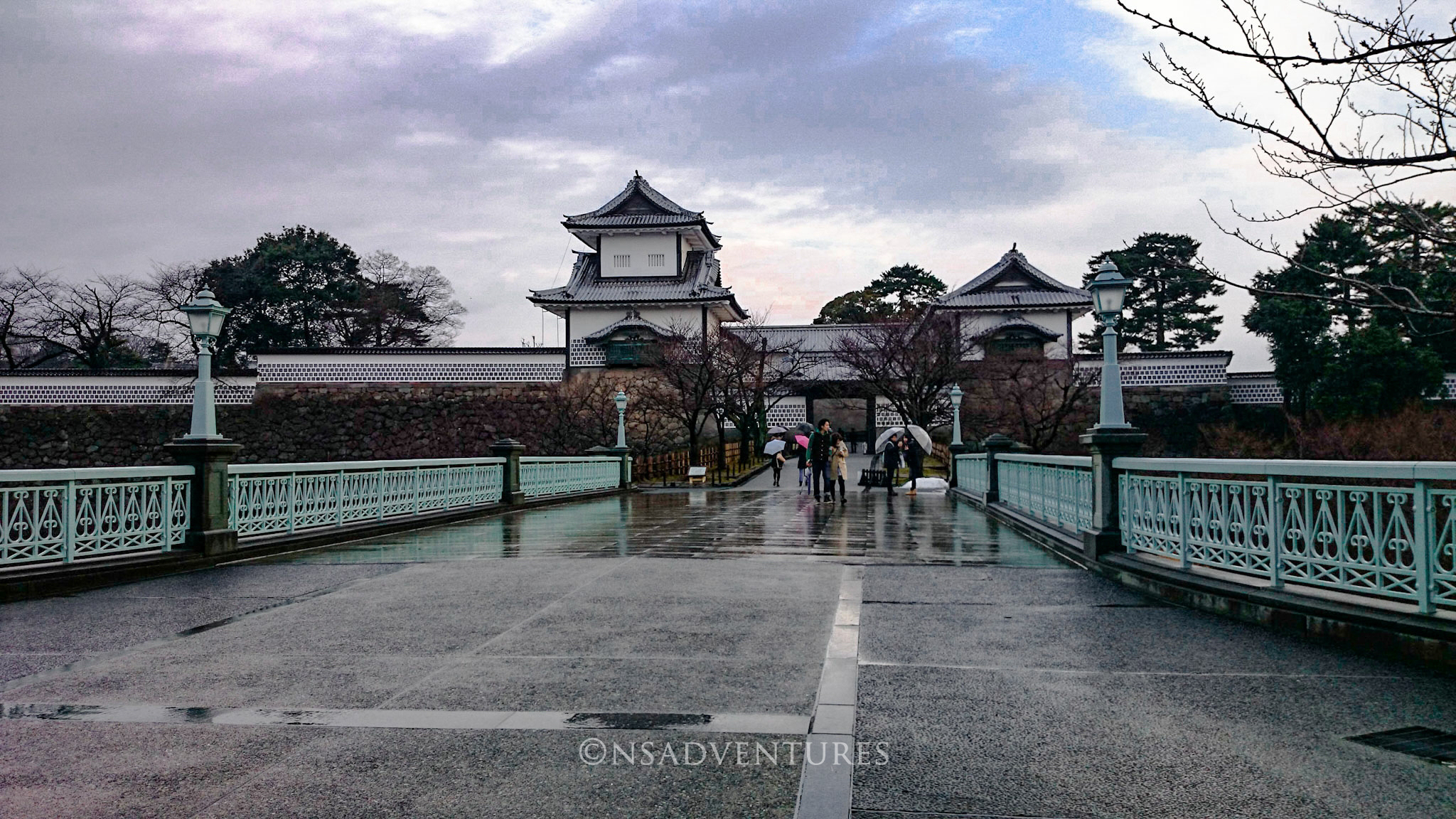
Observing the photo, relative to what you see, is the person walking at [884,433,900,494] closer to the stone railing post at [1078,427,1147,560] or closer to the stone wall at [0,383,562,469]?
the stone railing post at [1078,427,1147,560]

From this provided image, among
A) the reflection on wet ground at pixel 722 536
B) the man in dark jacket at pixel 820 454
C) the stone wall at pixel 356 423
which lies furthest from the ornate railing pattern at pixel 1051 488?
the stone wall at pixel 356 423

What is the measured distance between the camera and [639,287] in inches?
1866

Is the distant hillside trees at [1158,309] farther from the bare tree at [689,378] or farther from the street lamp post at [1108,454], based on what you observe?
the street lamp post at [1108,454]

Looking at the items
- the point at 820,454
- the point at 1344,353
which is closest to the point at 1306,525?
the point at 820,454

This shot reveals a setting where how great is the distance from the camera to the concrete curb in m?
5.30

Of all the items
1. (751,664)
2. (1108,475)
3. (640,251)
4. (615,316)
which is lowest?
(751,664)

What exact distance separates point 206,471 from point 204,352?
1.47 m

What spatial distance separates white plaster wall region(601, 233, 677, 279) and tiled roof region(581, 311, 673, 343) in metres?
3.23

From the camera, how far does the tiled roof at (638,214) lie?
47.0m

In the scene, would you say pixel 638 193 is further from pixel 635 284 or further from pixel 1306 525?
pixel 1306 525

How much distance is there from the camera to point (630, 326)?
4528cm

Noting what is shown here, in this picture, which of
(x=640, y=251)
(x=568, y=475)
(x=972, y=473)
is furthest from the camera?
(x=640, y=251)

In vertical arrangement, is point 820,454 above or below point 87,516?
above

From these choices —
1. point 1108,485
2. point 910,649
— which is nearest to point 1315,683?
point 910,649
